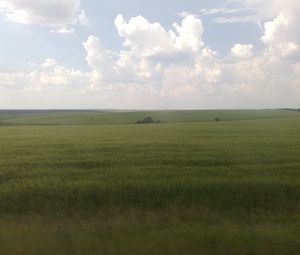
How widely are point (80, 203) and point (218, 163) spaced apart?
19.6 feet

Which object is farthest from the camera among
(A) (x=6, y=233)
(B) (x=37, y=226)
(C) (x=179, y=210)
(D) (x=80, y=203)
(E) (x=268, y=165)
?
(E) (x=268, y=165)

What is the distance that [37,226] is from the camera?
7.41 m

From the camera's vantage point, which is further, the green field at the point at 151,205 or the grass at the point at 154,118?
the grass at the point at 154,118

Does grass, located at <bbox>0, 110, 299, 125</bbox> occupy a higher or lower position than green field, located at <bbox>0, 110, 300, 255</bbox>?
higher

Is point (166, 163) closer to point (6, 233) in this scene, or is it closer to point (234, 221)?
point (234, 221)

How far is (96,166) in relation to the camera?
45.1 ft

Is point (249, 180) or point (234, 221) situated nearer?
point (234, 221)

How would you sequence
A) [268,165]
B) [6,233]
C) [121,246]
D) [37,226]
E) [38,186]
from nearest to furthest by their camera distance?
[121,246] < [6,233] < [37,226] < [38,186] < [268,165]

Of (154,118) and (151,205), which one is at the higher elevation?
(154,118)

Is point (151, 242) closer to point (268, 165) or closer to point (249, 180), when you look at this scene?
point (249, 180)

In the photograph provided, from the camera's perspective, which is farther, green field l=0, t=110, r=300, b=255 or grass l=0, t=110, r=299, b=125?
grass l=0, t=110, r=299, b=125

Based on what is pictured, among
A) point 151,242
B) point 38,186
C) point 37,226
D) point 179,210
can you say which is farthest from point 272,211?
point 38,186

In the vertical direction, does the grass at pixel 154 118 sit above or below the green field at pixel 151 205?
above

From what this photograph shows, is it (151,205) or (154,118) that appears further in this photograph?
(154,118)
